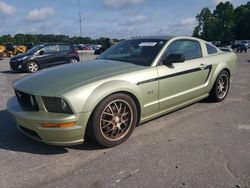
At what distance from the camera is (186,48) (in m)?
5.27

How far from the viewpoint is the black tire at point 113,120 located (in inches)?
145

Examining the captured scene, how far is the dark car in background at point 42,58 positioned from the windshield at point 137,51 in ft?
31.2

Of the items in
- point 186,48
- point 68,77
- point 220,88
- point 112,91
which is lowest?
point 220,88

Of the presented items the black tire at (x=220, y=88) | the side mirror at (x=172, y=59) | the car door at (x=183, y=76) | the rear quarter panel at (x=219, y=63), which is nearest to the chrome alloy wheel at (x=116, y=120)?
the car door at (x=183, y=76)

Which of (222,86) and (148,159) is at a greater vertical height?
(222,86)

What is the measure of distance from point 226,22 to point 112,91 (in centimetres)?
10370

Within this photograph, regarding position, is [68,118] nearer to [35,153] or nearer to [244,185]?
[35,153]

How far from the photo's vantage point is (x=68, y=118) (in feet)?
11.3

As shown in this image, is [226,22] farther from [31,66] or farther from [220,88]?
[220,88]

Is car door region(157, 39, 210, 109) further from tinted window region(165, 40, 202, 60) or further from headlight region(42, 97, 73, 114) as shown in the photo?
headlight region(42, 97, 73, 114)

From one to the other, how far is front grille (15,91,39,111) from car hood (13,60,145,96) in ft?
0.23

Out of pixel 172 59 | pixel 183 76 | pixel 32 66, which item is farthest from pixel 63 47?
pixel 172 59

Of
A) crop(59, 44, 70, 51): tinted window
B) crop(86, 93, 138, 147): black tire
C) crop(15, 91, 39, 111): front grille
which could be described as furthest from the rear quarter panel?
crop(59, 44, 70, 51): tinted window

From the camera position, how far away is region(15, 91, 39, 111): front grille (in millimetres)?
3709
